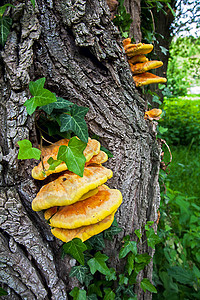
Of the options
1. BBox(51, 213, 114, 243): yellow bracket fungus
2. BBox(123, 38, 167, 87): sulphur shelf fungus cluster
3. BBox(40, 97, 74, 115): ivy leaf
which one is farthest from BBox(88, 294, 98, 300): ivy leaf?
BBox(123, 38, 167, 87): sulphur shelf fungus cluster

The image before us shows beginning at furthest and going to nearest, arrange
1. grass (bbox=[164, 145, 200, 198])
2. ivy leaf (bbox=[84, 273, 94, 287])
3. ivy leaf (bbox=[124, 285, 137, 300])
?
1. grass (bbox=[164, 145, 200, 198])
2. ivy leaf (bbox=[124, 285, 137, 300])
3. ivy leaf (bbox=[84, 273, 94, 287])

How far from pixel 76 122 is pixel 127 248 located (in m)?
1.21

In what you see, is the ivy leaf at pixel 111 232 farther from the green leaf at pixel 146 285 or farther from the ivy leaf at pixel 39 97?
the ivy leaf at pixel 39 97

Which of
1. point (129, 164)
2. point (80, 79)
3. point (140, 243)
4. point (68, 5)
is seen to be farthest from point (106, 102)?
point (140, 243)

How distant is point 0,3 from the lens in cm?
134

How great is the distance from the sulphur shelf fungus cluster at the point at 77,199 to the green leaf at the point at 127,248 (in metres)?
0.66

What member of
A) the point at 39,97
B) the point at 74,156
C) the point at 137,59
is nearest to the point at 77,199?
the point at 74,156

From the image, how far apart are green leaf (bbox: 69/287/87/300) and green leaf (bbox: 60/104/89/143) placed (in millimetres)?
1215

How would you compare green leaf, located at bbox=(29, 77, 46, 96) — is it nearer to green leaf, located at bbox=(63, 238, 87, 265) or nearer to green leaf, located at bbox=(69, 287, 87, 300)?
green leaf, located at bbox=(63, 238, 87, 265)

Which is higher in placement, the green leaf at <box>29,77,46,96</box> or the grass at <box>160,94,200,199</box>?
the green leaf at <box>29,77,46,96</box>

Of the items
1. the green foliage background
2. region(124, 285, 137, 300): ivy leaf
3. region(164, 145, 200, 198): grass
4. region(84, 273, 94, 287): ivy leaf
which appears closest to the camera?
region(84, 273, 94, 287): ivy leaf

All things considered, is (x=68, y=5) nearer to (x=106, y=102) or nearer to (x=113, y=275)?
(x=106, y=102)

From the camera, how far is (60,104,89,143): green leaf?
4.17ft

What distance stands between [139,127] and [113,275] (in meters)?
1.31
